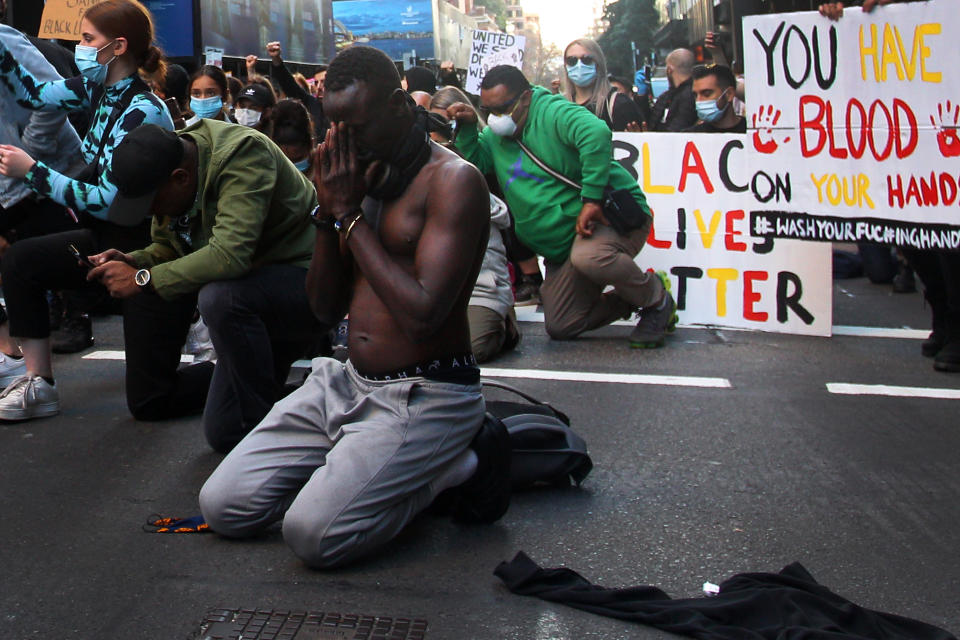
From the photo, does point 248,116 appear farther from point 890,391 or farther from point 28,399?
point 890,391

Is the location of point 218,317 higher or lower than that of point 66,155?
lower

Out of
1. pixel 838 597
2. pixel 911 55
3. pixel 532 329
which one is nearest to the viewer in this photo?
pixel 838 597

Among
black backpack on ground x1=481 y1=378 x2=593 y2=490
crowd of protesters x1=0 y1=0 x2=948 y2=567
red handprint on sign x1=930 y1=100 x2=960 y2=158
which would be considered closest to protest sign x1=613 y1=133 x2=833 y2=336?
crowd of protesters x1=0 y1=0 x2=948 y2=567

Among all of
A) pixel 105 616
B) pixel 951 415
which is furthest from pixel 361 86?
pixel 951 415

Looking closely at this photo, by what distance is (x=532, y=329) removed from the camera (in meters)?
7.63

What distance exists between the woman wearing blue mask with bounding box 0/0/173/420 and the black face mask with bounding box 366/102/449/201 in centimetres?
170

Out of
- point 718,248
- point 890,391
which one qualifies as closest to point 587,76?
point 718,248

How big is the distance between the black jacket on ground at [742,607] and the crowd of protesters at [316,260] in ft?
1.62

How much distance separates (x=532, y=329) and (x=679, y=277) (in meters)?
1.09

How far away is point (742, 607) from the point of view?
3061mm

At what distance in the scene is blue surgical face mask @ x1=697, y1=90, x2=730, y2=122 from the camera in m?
8.80

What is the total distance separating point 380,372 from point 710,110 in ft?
19.1

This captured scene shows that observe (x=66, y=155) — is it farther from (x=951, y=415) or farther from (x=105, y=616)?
(x=951, y=415)

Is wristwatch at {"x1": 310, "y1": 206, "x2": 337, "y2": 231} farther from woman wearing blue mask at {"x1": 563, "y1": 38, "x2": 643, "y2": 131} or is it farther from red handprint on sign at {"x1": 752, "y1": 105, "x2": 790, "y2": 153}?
woman wearing blue mask at {"x1": 563, "y1": 38, "x2": 643, "y2": 131}
